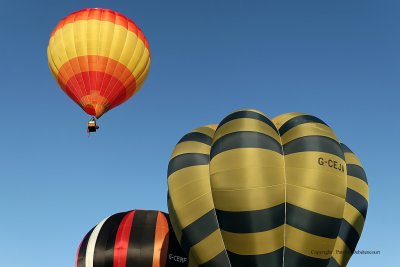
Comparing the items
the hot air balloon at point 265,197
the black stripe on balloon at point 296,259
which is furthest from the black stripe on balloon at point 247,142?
the black stripe on balloon at point 296,259

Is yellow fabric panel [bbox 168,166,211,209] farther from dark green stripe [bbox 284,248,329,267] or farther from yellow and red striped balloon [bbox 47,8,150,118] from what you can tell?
yellow and red striped balloon [bbox 47,8,150,118]

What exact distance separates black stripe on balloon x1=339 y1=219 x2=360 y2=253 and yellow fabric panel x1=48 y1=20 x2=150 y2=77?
11384mm

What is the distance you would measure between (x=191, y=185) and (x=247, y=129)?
192 cm

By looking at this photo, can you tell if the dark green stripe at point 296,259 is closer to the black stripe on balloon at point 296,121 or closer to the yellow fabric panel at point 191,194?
the yellow fabric panel at point 191,194

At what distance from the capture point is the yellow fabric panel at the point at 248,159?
11398 mm

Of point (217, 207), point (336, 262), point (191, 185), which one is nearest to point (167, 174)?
point (191, 185)

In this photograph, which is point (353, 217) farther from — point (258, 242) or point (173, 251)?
point (173, 251)

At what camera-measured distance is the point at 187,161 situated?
12.8m

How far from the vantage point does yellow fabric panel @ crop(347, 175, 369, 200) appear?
12992 millimetres

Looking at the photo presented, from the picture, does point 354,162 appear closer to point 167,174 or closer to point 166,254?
point 167,174

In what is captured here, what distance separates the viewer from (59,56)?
66.0ft

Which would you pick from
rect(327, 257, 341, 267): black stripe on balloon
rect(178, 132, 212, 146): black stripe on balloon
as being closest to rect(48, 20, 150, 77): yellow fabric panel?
rect(178, 132, 212, 146): black stripe on balloon

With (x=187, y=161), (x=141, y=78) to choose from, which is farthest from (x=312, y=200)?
(x=141, y=78)

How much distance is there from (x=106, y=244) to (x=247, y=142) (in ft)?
21.9
